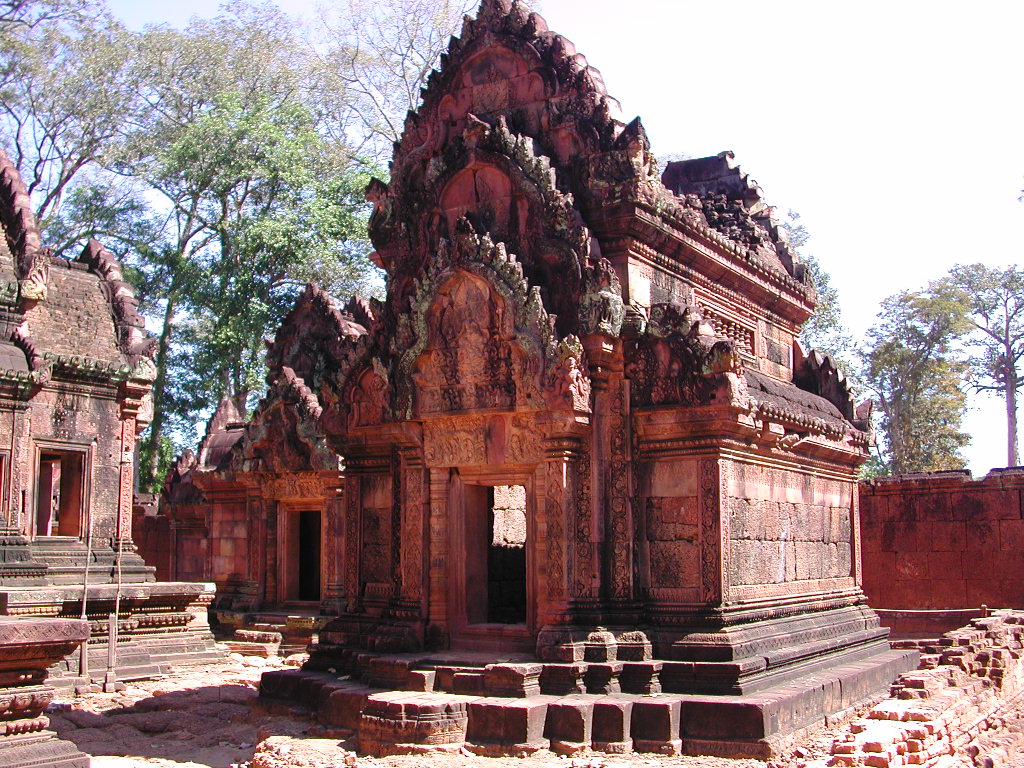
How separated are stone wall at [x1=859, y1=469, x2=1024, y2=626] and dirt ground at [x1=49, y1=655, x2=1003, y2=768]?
870 centimetres

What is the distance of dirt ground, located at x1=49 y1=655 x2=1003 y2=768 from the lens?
27.2 feet

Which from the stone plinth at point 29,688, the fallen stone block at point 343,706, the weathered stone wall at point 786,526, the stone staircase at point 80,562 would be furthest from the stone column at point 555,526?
the stone staircase at point 80,562

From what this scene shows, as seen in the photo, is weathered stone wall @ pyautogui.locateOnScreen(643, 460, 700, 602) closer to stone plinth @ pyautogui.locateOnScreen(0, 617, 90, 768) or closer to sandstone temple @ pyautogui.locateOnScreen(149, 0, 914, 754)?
sandstone temple @ pyautogui.locateOnScreen(149, 0, 914, 754)

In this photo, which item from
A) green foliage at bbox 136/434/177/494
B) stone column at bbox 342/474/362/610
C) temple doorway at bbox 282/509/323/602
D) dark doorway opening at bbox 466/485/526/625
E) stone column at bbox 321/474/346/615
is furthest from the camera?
green foliage at bbox 136/434/177/494

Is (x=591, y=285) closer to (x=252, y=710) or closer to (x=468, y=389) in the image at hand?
(x=468, y=389)

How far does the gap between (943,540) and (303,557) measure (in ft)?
34.3

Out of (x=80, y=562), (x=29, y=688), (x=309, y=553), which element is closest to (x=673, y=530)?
(x=29, y=688)

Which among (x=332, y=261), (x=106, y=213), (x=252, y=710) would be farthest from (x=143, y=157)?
(x=252, y=710)

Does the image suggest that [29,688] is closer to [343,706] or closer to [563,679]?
[343,706]

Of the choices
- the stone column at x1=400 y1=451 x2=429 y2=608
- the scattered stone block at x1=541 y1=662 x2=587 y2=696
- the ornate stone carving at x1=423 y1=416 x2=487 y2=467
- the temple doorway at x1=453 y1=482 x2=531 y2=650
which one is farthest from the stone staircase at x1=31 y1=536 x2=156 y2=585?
the scattered stone block at x1=541 y1=662 x2=587 y2=696

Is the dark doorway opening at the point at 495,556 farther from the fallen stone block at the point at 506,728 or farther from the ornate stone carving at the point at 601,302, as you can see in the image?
the ornate stone carving at the point at 601,302

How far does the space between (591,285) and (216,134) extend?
21196 millimetres

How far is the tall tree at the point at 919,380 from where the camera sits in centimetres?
3184

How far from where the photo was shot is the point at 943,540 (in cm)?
1764
